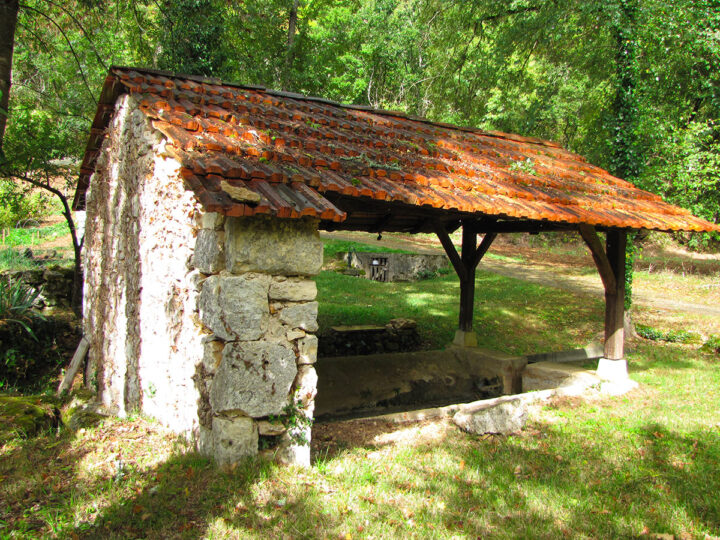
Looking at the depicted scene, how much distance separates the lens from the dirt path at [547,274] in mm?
12205

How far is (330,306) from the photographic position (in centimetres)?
1115

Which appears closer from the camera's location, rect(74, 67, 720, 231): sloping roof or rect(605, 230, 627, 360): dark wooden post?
rect(74, 67, 720, 231): sloping roof

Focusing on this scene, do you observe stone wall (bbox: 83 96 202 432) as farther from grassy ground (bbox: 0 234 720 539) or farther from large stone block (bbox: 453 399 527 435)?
large stone block (bbox: 453 399 527 435)

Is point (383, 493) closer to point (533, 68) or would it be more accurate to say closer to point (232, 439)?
point (232, 439)

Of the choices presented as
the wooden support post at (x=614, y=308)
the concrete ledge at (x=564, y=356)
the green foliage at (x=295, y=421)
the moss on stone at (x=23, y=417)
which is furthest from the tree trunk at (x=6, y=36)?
the concrete ledge at (x=564, y=356)

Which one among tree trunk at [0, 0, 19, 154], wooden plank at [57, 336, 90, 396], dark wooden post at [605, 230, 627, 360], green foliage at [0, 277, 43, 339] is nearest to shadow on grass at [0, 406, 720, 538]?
dark wooden post at [605, 230, 627, 360]

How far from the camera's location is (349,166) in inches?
167

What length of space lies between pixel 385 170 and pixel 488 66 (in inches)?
373

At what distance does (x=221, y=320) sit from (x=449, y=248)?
4.87 meters

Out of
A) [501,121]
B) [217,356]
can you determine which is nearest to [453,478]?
[217,356]

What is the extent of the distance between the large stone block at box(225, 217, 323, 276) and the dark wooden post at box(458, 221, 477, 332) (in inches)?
204

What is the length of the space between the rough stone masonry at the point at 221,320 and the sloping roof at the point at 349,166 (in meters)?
0.33

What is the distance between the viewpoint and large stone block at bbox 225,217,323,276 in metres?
3.39

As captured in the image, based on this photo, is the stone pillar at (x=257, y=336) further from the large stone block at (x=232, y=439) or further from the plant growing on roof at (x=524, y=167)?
the plant growing on roof at (x=524, y=167)
